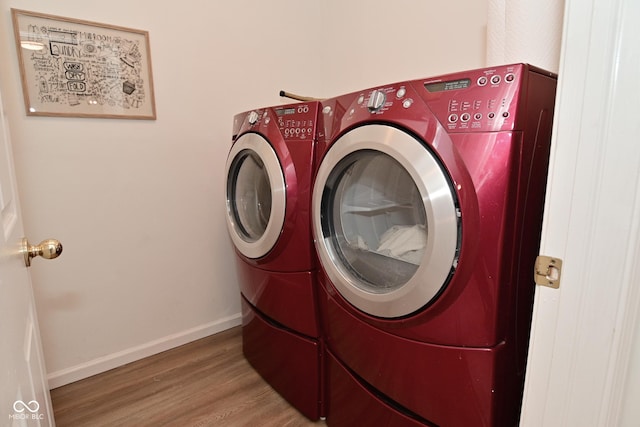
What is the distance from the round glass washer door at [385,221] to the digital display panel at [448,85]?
12cm

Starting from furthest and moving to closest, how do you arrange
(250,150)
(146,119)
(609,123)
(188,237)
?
(188,237)
(146,119)
(250,150)
(609,123)

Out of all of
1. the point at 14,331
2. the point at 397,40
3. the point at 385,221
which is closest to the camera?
the point at 14,331

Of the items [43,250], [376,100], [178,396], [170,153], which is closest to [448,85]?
[376,100]

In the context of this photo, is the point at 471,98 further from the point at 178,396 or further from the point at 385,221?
the point at 178,396

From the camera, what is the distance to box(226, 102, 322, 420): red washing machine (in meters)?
1.32

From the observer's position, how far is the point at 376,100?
97 centimetres

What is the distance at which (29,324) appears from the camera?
79 cm

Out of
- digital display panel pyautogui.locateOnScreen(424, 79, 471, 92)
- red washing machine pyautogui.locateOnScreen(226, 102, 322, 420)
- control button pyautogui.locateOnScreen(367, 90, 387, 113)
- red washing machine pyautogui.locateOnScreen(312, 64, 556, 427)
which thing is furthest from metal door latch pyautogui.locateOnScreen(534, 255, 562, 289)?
red washing machine pyautogui.locateOnScreen(226, 102, 322, 420)

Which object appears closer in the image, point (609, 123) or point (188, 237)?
point (609, 123)

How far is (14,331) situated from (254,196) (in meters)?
1.15

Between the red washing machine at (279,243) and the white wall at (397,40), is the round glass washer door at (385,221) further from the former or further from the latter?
the white wall at (397,40)

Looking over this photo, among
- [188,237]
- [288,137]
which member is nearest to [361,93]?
[288,137]

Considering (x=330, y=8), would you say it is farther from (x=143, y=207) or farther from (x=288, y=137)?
(x=143, y=207)

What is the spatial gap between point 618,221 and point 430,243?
1.18 ft
